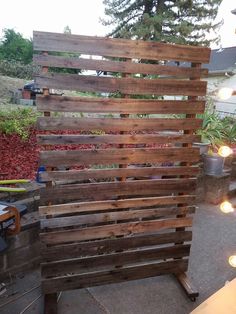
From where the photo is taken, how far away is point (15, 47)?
22516 millimetres

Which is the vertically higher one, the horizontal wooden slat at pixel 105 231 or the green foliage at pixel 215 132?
the green foliage at pixel 215 132

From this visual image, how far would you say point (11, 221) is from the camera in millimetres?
2162

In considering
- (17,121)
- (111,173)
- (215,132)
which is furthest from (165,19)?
(111,173)

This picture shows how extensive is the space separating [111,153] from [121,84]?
0.52 meters

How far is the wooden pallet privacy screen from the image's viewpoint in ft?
6.34

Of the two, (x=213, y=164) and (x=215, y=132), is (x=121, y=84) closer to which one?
(x=213, y=164)

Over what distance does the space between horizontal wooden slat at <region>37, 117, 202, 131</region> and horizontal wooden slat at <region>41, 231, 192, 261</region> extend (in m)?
0.93

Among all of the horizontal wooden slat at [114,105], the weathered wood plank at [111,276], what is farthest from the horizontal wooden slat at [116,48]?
the weathered wood plank at [111,276]

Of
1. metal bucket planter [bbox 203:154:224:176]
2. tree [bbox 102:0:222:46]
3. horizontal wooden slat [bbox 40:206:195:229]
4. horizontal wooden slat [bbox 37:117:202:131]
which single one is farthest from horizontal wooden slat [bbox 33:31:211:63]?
tree [bbox 102:0:222:46]

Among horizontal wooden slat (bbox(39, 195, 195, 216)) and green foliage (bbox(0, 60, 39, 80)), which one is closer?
horizontal wooden slat (bbox(39, 195, 195, 216))

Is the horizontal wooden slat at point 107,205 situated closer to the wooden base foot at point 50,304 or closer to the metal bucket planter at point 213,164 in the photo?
the wooden base foot at point 50,304

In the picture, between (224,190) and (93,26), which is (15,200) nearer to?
(224,190)

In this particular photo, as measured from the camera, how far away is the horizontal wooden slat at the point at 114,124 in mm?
1938

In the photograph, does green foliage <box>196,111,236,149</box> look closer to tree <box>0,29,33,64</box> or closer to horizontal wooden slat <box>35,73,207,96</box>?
horizontal wooden slat <box>35,73,207,96</box>
